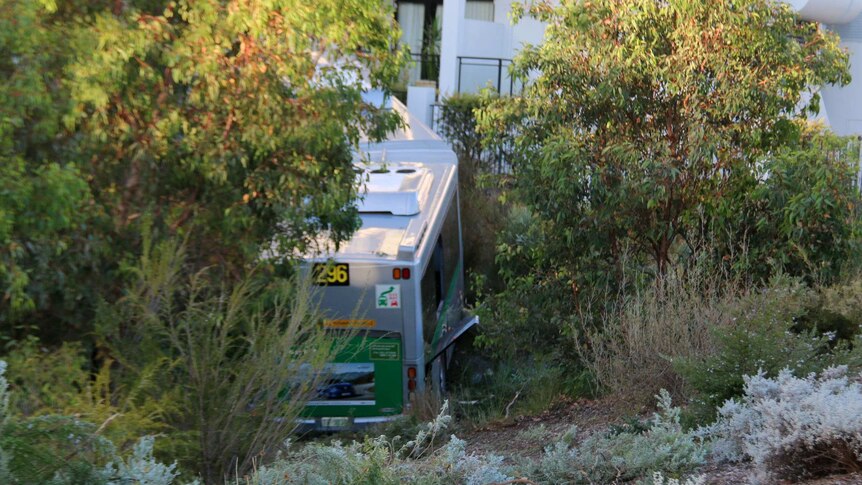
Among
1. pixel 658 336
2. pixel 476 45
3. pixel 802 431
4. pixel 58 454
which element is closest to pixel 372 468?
pixel 58 454

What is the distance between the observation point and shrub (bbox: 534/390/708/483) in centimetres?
564

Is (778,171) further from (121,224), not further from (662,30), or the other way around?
(121,224)

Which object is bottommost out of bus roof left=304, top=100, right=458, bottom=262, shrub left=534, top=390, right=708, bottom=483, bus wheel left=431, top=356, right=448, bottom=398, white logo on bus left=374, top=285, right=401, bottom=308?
bus wheel left=431, top=356, right=448, bottom=398

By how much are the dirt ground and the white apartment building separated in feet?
41.0

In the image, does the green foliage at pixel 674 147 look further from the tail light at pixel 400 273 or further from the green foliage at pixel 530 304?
the tail light at pixel 400 273

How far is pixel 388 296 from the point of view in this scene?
39.0 feet

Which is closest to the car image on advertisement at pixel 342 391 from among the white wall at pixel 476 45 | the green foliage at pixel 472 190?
the green foliage at pixel 472 190

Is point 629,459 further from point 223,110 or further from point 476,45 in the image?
point 476,45

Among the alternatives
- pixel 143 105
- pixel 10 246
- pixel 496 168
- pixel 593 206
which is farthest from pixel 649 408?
pixel 496 168

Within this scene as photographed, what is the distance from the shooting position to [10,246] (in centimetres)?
607

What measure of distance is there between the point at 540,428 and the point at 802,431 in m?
3.99

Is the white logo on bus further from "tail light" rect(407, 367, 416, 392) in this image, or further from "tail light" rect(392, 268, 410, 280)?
"tail light" rect(407, 367, 416, 392)

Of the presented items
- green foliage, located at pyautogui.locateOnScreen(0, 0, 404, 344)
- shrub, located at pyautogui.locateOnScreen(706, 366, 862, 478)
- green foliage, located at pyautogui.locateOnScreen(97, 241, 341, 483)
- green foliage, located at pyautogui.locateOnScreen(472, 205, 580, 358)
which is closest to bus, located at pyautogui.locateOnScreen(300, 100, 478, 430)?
green foliage, located at pyautogui.locateOnScreen(472, 205, 580, 358)

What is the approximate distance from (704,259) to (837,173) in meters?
1.63
